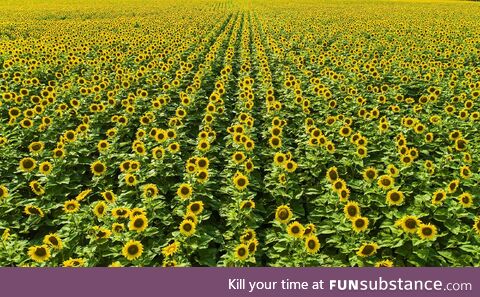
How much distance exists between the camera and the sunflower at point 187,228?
16.8 ft

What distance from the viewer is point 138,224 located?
5.18 m

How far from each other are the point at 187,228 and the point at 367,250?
2365mm

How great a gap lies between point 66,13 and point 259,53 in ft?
98.6

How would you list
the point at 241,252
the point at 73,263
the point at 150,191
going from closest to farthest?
the point at 73,263
the point at 241,252
the point at 150,191

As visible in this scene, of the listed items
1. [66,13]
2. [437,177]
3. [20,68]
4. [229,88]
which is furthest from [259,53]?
[66,13]

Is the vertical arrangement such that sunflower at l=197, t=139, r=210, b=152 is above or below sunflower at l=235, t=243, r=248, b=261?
above

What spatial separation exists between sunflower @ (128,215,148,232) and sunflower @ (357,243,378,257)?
2.86m

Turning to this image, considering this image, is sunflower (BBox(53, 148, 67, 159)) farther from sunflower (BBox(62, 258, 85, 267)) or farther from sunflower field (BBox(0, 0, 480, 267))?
sunflower (BBox(62, 258, 85, 267))

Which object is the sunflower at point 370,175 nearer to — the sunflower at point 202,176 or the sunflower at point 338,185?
the sunflower at point 338,185

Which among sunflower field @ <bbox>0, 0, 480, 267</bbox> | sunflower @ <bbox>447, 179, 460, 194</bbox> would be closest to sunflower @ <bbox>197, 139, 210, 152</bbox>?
sunflower field @ <bbox>0, 0, 480, 267</bbox>

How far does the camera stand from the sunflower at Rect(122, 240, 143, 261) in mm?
4848

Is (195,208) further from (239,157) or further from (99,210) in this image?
(239,157)

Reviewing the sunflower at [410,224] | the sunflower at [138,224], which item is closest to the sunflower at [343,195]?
the sunflower at [410,224]

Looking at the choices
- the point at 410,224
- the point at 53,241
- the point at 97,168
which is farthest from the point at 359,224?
the point at 97,168
